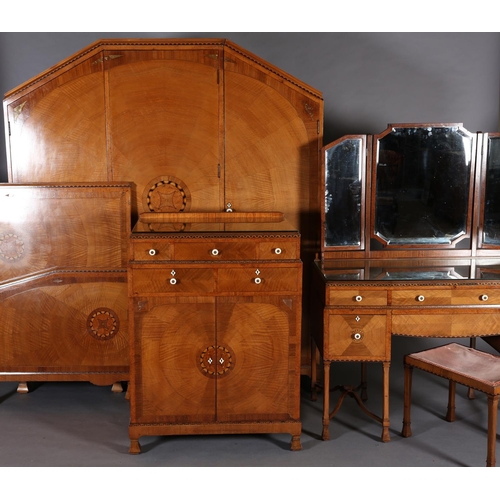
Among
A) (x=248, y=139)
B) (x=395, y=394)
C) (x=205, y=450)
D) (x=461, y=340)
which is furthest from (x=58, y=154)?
(x=461, y=340)

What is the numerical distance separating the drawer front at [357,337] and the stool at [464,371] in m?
0.22

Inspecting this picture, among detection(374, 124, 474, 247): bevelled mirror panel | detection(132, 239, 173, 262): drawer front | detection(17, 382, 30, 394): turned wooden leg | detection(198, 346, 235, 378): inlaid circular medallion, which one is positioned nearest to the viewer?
detection(132, 239, 173, 262): drawer front

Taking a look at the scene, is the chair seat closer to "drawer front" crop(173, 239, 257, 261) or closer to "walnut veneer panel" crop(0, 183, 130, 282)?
"drawer front" crop(173, 239, 257, 261)

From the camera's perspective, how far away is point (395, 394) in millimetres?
4023

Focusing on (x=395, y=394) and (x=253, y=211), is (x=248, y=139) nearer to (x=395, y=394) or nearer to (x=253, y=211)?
(x=253, y=211)

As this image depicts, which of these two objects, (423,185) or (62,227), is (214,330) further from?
(423,185)

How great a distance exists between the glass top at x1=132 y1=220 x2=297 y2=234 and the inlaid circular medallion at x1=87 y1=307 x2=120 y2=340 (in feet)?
2.53

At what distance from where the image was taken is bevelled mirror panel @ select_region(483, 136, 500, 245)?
12.2 feet

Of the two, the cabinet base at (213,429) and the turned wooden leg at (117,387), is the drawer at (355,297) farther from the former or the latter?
the turned wooden leg at (117,387)

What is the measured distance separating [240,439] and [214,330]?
0.67 m

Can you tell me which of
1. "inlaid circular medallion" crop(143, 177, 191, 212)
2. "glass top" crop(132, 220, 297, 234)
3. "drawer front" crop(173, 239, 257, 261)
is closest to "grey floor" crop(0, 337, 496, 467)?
"drawer front" crop(173, 239, 257, 261)

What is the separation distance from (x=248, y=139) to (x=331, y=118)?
3.87 ft

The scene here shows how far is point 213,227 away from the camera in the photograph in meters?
3.25

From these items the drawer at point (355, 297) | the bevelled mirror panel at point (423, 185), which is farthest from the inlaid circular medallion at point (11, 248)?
the bevelled mirror panel at point (423, 185)
